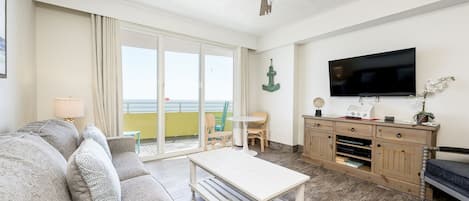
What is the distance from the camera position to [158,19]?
10.5ft

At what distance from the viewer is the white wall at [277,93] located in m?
3.93

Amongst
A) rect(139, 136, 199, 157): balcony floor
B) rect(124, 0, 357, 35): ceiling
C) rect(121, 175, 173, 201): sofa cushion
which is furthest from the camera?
rect(139, 136, 199, 157): balcony floor

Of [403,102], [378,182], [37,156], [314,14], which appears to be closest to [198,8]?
[314,14]

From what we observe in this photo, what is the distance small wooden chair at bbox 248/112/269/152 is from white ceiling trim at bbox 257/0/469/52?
5.13ft

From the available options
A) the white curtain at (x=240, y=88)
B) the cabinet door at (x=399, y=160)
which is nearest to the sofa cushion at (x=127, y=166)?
the white curtain at (x=240, y=88)

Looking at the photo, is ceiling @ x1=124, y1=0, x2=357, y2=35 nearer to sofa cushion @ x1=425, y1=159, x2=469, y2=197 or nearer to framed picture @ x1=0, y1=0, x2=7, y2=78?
framed picture @ x1=0, y1=0, x2=7, y2=78

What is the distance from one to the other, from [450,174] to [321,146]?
1454mm


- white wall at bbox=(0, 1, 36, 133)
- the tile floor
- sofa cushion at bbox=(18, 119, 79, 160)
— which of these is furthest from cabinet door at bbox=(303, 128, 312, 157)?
white wall at bbox=(0, 1, 36, 133)

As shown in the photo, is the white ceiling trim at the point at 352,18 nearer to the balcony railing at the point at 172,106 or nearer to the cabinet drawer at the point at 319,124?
the cabinet drawer at the point at 319,124

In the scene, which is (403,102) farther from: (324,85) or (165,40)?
(165,40)

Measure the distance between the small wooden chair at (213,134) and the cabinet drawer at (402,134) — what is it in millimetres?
2550

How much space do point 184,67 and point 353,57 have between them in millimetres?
2915

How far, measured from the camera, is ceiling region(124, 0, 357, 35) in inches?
114

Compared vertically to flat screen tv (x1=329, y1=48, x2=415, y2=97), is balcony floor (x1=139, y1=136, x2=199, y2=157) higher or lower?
lower
